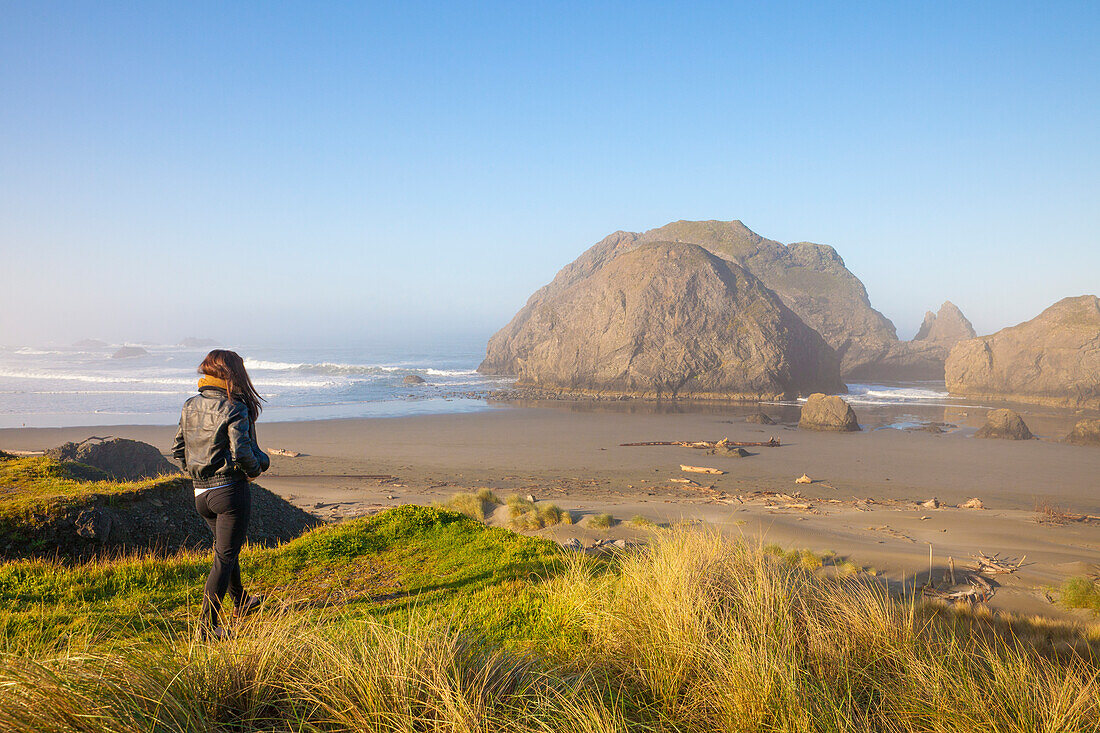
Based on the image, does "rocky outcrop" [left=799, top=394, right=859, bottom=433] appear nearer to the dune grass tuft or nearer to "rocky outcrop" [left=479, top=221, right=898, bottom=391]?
the dune grass tuft

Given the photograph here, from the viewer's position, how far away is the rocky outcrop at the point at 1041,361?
4300 centimetres

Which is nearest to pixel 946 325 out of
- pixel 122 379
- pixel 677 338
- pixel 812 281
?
pixel 812 281

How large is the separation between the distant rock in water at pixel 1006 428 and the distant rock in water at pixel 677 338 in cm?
1819

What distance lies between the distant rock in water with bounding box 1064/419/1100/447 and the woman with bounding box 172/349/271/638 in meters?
34.7

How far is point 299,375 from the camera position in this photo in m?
63.4

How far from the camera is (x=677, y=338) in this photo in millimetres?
53594

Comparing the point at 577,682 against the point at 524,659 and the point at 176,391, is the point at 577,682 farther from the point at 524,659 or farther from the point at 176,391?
the point at 176,391

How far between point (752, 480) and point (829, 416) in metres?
13.9

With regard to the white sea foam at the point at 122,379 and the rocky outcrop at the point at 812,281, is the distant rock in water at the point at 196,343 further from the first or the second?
the rocky outcrop at the point at 812,281

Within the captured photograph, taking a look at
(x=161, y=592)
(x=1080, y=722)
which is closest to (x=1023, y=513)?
(x=1080, y=722)

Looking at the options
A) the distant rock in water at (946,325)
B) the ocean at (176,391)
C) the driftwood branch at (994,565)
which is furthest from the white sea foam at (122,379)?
the distant rock in water at (946,325)

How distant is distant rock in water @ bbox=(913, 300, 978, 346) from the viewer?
9175 centimetres

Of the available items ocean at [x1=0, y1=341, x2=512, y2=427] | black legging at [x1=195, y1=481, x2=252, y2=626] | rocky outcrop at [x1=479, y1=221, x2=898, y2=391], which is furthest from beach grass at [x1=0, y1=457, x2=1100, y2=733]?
rocky outcrop at [x1=479, y1=221, x2=898, y2=391]

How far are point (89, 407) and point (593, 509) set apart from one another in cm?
3796
